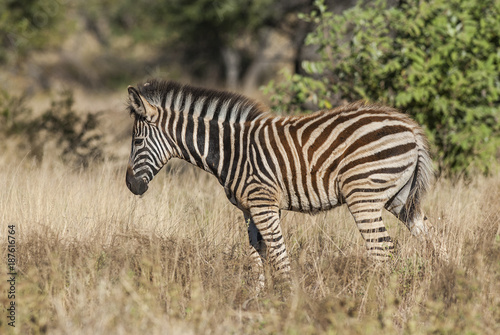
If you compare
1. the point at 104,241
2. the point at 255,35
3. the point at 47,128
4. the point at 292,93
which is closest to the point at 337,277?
the point at 104,241

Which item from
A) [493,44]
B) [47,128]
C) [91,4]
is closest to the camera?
[493,44]

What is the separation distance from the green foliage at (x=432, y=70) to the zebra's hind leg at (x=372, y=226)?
3.13 metres

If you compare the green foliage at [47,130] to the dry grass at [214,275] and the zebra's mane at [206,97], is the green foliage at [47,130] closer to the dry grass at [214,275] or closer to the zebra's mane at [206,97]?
the dry grass at [214,275]

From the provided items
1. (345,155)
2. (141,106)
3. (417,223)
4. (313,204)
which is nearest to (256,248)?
(313,204)

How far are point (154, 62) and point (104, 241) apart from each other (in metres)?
25.5

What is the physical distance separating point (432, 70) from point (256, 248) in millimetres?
4079

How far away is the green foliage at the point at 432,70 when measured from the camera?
306 inches

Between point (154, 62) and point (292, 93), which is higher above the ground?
point (154, 62)

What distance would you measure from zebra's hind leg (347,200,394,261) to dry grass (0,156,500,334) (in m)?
0.14

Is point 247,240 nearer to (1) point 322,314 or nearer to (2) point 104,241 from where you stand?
(2) point 104,241

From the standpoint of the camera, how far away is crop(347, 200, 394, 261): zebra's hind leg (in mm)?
5074

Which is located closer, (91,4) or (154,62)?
(91,4)

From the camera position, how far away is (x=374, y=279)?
4.82 m

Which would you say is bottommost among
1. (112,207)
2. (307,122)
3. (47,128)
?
(112,207)
